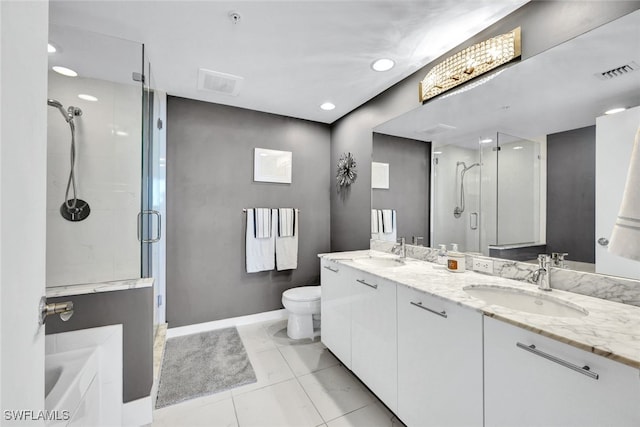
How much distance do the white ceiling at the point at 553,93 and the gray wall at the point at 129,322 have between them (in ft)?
7.49

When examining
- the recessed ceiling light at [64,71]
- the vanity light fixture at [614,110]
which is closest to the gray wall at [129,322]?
the recessed ceiling light at [64,71]

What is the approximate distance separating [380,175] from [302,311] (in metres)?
1.46

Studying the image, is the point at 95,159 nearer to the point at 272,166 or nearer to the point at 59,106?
the point at 59,106

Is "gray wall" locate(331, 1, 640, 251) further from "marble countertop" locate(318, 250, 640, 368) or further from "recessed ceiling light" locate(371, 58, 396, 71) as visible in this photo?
"marble countertop" locate(318, 250, 640, 368)

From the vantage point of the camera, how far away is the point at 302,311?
2377mm

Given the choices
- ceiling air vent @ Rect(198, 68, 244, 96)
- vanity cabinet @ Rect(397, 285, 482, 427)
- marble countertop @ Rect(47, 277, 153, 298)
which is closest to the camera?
vanity cabinet @ Rect(397, 285, 482, 427)

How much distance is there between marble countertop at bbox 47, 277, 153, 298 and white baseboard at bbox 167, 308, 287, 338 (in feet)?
3.81

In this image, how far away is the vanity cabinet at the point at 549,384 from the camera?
2.23 ft

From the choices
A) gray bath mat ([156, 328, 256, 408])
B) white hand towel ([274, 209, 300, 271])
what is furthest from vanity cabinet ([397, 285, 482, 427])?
white hand towel ([274, 209, 300, 271])

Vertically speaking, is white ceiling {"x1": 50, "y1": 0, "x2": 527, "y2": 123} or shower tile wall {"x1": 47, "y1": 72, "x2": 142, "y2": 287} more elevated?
white ceiling {"x1": 50, "y1": 0, "x2": 527, "y2": 123}

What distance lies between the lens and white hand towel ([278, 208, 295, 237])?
2832 millimetres

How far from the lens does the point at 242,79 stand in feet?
7.00

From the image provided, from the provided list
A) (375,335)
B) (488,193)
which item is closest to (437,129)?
(488,193)

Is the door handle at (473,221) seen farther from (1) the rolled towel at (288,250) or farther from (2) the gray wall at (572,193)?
(1) the rolled towel at (288,250)
